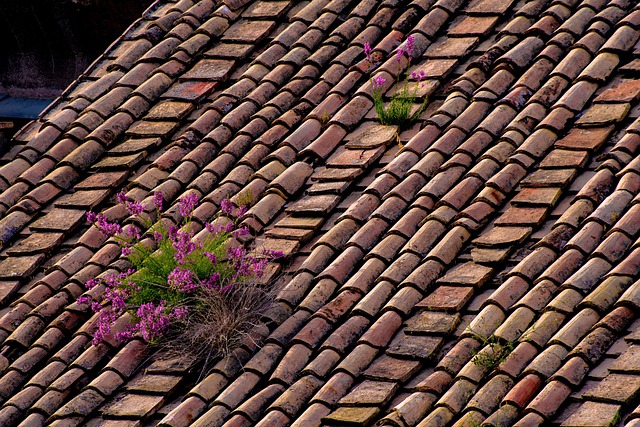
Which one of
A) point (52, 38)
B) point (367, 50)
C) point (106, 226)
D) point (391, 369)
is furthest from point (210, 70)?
point (52, 38)

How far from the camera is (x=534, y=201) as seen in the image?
5.09 meters

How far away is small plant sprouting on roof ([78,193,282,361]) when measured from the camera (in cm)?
520

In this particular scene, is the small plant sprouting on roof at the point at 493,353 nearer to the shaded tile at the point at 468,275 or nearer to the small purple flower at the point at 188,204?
the shaded tile at the point at 468,275

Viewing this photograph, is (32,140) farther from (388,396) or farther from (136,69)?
(388,396)

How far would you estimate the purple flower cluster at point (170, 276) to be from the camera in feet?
17.4

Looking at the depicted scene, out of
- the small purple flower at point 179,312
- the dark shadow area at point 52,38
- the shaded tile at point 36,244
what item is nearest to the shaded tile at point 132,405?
the small purple flower at point 179,312

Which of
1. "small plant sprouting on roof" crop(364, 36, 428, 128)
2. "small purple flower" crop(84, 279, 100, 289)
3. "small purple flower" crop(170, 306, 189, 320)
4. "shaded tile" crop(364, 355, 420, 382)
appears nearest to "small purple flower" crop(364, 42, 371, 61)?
"small plant sprouting on roof" crop(364, 36, 428, 128)

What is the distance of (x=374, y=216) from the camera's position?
5.46 metres

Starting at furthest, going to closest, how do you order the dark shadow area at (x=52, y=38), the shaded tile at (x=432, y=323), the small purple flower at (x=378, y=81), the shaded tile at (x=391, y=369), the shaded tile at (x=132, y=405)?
the dark shadow area at (x=52, y=38) < the small purple flower at (x=378, y=81) < the shaded tile at (x=132, y=405) < the shaded tile at (x=432, y=323) < the shaded tile at (x=391, y=369)

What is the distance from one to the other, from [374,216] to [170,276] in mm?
1199

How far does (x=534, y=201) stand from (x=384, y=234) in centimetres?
85

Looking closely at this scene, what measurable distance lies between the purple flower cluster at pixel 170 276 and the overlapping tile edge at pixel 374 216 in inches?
7.2

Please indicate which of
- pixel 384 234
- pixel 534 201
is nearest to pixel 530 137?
pixel 534 201

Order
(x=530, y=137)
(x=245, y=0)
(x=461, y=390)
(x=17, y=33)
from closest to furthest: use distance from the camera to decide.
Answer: (x=461, y=390)
(x=530, y=137)
(x=245, y=0)
(x=17, y=33)
